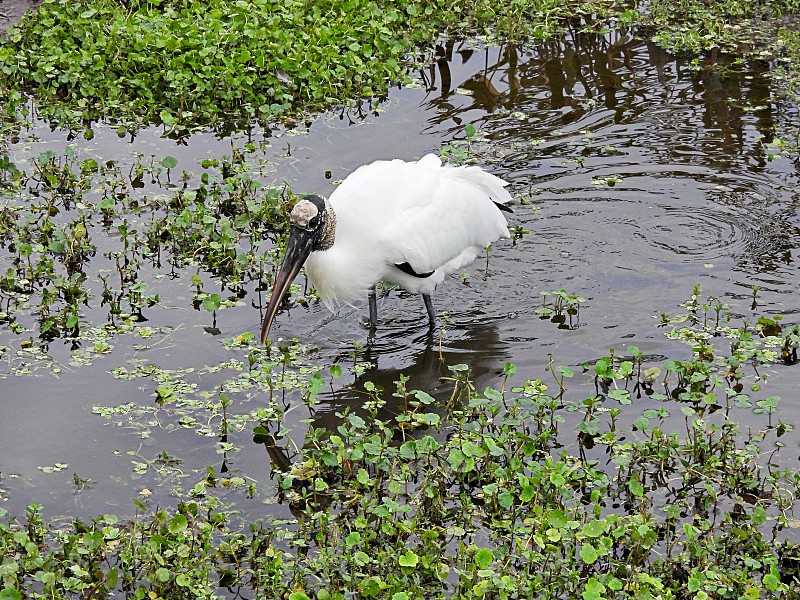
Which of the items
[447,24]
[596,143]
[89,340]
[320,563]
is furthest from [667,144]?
[320,563]

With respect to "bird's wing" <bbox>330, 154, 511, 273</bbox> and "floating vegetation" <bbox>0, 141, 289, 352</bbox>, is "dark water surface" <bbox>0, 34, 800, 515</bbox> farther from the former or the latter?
"bird's wing" <bbox>330, 154, 511, 273</bbox>

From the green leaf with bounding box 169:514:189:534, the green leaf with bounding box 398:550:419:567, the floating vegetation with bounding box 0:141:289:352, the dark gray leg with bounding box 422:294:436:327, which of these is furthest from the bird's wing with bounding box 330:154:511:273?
the green leaf with bounding box 398:550:419:567

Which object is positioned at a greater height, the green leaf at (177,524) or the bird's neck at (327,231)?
the bird's neck at (327,231)

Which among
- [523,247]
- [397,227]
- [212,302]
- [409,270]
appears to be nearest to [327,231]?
[397,227]

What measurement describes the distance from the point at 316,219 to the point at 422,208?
0.73 metres

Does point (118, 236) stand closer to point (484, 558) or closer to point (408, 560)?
point (408, 560)

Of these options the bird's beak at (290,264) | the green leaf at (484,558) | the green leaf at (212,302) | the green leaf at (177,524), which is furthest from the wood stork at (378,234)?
the green leaf at (484,558)

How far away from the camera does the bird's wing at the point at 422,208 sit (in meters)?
6.39

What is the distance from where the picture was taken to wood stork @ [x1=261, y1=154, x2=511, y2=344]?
628 centimetres

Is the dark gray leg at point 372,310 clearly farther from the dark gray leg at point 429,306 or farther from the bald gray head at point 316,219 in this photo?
the bald gray head at point 316,219

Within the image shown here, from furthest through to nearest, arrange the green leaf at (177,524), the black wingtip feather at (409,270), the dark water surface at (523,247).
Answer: the black wingtip feather at (409,270) < the dark water surface at (523,247) < the green leaf at (177,524)

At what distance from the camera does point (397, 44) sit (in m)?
10.5

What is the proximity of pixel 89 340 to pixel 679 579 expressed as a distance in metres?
3.58

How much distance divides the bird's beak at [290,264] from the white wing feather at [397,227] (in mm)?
126
